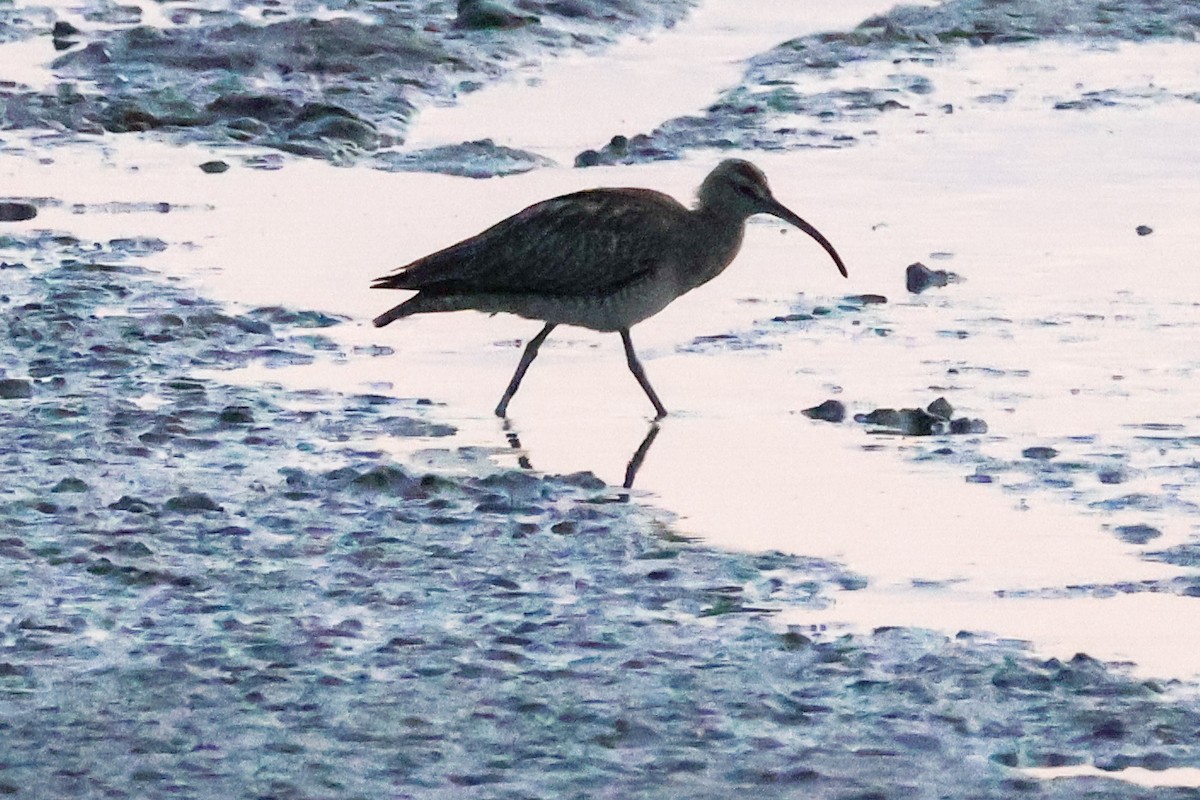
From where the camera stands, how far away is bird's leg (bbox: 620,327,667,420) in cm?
928

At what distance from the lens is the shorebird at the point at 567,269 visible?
32.1 ft

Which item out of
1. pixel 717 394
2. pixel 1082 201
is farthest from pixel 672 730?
pixel 1082 201

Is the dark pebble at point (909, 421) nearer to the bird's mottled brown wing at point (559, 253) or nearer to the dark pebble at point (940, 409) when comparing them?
the dark pebble at point (940, 409)

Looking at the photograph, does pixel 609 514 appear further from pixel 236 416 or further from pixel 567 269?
pixel 567 269

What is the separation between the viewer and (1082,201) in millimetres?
12734

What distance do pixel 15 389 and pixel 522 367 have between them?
70.2 inches

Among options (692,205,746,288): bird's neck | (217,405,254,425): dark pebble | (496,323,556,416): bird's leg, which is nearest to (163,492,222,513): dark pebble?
(217,405,254,425): dark pebble

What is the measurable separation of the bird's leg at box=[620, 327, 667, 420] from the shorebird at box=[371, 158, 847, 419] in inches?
0.5

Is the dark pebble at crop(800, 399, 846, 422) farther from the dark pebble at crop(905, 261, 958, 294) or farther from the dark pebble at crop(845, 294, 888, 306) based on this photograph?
the dark pebble at crop(905, 261, 958, 294)

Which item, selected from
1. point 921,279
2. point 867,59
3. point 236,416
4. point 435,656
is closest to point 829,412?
point 236,416

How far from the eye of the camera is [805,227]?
10.7 meters

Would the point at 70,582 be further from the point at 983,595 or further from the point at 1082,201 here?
the point at 1082,201

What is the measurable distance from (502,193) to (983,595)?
21.8ft

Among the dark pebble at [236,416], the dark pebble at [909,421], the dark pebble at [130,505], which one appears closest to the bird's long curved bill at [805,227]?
the dark pebble at [909,421]
